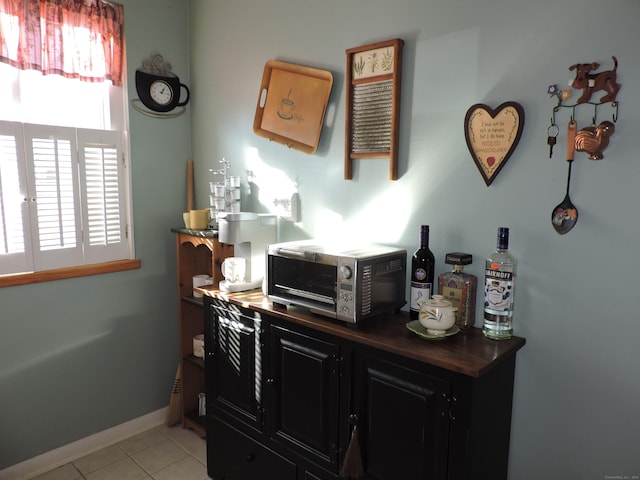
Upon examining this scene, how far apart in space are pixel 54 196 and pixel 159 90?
0.91 meters

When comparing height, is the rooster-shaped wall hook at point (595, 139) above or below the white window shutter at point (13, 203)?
above

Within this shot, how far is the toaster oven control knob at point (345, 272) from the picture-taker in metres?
1.69

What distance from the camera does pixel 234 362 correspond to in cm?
223

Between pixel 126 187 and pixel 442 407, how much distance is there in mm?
2240

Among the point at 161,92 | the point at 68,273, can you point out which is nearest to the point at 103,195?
the point at 68,273

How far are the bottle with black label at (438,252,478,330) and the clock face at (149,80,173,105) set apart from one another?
207cm

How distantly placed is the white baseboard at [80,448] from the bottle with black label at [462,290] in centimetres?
227

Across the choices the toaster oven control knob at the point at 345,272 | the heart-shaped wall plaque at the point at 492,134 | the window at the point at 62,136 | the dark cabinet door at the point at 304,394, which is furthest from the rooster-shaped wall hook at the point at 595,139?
the window at the point at 62,136

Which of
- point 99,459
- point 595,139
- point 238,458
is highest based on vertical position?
point 595,139

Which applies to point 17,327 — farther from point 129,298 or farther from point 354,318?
point 354,318

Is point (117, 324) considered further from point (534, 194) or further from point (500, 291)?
point (534, 194)

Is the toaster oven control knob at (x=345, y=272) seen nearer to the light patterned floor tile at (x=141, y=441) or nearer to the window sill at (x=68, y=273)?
the window sill at (x=68, y=273)

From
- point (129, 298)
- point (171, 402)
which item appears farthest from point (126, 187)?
point (171, 402)

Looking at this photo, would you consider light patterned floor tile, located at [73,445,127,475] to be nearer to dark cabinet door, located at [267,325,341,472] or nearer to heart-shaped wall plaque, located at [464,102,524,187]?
dark cabinet door, located at [267,325,341,472]
